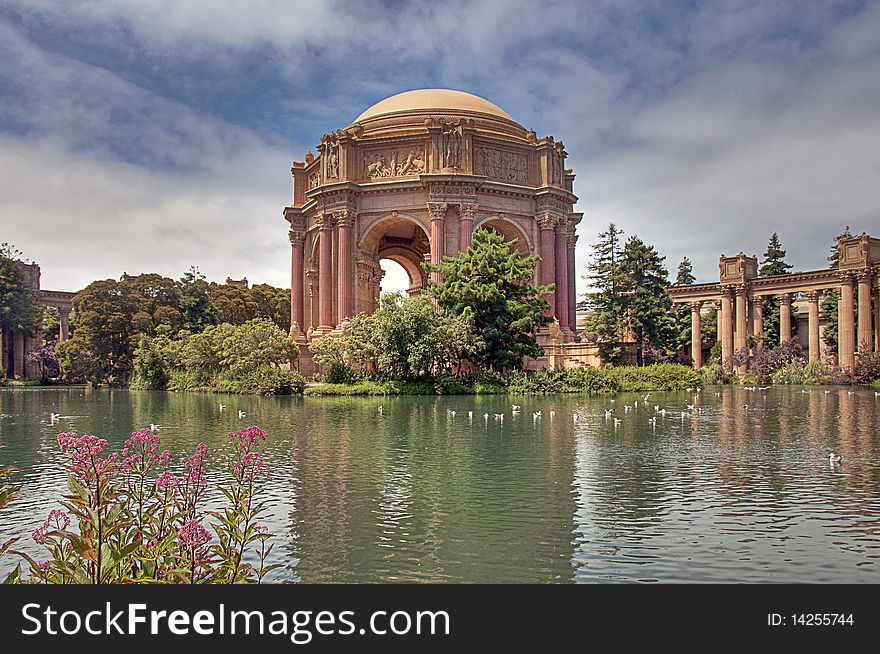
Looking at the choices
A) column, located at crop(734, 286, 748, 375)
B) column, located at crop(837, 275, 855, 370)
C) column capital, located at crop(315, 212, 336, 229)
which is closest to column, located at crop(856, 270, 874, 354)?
column, located at crop(837, 275, 855, 370)

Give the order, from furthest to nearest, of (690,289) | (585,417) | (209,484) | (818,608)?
(690,289), (585,417), (209,484), (818,608)

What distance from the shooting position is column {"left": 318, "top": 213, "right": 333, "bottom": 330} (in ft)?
148

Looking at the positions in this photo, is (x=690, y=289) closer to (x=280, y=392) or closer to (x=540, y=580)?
(x=280, y=392)

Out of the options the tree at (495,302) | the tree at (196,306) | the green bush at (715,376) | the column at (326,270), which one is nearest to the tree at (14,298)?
the tree at (196,306)

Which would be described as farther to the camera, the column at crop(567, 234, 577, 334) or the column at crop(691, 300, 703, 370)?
the column at crop(691, 300, 703, 370)

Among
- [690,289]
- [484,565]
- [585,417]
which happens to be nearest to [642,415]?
[585,417]

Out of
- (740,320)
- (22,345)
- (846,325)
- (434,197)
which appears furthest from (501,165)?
(22,345)

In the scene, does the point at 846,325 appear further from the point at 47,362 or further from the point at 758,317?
the point at 47,362

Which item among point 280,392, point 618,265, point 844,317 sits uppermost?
point 618,265

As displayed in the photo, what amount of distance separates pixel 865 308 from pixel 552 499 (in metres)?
48.0

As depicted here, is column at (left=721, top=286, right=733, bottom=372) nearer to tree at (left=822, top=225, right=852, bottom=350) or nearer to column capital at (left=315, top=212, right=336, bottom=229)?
tree at (left=822, top=225, right=852, bottom=350)

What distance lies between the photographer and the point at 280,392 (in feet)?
116

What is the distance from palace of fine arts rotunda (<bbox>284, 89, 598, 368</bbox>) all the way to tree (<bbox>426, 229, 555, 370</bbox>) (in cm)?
693

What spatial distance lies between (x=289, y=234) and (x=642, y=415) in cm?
3491
